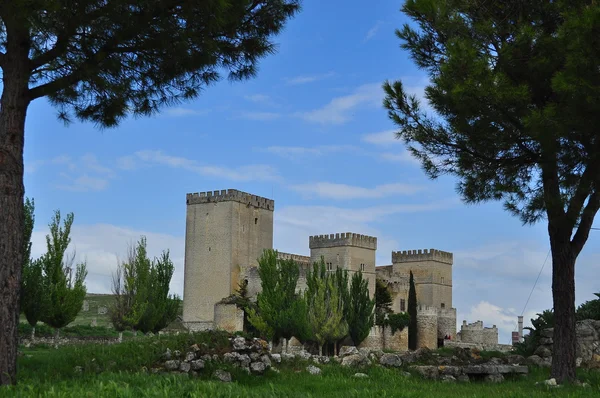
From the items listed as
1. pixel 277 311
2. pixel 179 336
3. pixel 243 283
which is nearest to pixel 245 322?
pixel 243 283

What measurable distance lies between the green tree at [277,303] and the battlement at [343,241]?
16.9m

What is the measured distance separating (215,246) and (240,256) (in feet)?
6.22

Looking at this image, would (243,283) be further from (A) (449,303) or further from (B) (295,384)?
(B) (295,384)

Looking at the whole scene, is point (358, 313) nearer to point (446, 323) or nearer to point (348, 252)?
point (348, 252)

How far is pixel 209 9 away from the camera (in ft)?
34.9

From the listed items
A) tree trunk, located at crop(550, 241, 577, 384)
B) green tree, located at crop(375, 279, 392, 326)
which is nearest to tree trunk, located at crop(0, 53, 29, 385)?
tree trunk, located at crop(550, 241, 577, 384)

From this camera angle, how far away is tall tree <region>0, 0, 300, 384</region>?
33.1 ft

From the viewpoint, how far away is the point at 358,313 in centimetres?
3856

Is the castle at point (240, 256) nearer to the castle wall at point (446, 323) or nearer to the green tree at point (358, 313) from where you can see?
the castle wall at point (446, 323)

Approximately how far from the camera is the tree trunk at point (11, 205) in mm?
9914

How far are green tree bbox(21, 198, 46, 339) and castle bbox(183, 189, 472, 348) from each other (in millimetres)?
22827

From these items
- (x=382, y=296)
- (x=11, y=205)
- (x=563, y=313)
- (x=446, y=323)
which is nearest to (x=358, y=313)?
(x=382, y=296)

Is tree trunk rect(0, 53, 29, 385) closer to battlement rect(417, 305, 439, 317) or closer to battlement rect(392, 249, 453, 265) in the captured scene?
battlement rect(417, 305, 439, 317)

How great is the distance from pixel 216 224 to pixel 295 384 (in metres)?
41.3
